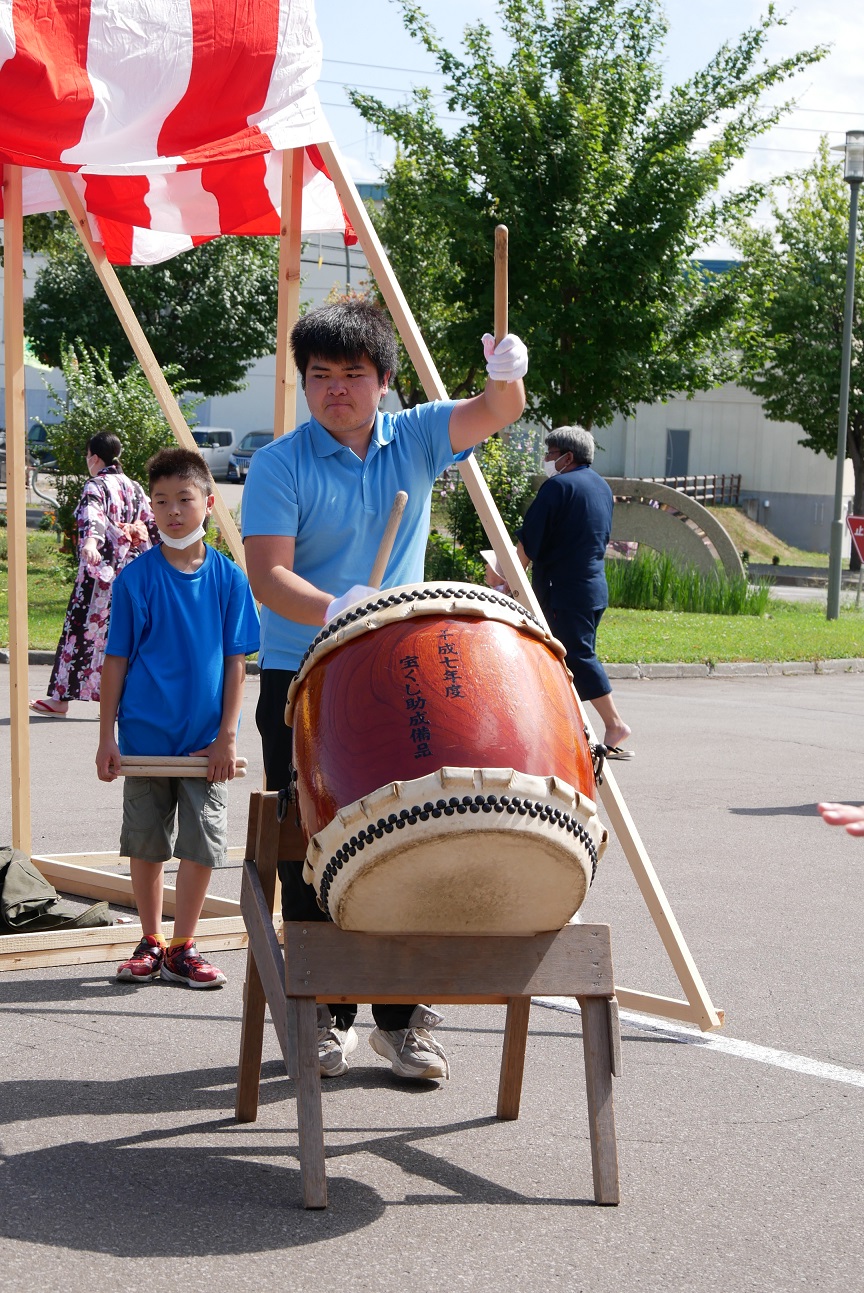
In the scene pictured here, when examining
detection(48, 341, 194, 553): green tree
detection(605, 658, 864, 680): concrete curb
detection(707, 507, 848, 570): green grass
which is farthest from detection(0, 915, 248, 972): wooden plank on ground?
detection(707, 507, 848, 570): green grass

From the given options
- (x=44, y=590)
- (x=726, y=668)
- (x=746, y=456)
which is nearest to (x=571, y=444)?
(x=726, y=668)

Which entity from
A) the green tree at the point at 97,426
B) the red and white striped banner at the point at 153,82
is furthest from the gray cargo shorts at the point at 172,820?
the green tree at the point at 97,426

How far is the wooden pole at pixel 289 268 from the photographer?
18.3 feet

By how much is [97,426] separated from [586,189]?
7183mm

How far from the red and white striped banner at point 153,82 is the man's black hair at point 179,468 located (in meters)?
0.94

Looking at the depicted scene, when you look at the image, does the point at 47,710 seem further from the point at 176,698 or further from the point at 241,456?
the point at 241,456

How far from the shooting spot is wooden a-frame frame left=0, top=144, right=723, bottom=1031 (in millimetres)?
4770

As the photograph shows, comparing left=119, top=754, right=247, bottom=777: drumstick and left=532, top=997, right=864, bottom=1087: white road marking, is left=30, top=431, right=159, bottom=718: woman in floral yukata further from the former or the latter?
left=532, top=997, right=864, bottom=1087: white road marking

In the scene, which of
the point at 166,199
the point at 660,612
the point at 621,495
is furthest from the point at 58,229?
the point at 166,199

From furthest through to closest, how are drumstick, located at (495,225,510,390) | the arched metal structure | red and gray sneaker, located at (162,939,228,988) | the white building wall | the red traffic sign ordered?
the white building wall, the arched metal structure, the red traffic sign, red and gray sneaker, located at (162,939,228,988), drumstick, located at (495,225,510,390)

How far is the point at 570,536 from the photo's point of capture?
902 cm

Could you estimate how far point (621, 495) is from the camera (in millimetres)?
22203

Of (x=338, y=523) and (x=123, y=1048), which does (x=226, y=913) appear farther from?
(x=338, y=523)

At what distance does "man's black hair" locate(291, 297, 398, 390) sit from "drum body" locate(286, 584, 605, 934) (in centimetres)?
98
